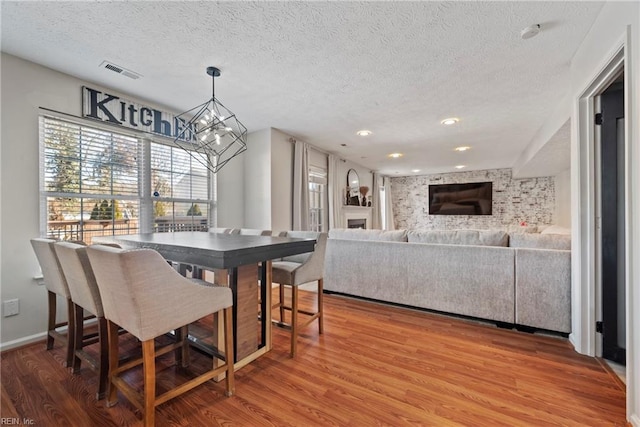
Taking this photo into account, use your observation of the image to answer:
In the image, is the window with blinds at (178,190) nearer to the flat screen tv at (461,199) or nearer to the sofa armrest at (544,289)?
the sofa armrest at (544,289)

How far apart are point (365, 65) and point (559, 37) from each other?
1.40 m

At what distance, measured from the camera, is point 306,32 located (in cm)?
191

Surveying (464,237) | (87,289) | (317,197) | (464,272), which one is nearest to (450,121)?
(464,237)

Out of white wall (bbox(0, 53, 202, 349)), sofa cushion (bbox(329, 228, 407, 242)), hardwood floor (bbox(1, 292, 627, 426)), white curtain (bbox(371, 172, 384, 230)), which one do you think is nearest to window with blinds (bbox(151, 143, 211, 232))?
white wall (bbox(0, 53, 202, 349))

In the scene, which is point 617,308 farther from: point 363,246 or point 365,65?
point 365,65

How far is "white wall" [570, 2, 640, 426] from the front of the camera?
1.33m

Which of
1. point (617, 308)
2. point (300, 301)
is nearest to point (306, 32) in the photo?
point (300, 301)

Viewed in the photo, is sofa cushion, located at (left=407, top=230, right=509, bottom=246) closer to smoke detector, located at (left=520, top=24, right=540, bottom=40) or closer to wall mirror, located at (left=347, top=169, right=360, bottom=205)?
smoke detector, located at (left=520, top=24, right=540, bottom=40)

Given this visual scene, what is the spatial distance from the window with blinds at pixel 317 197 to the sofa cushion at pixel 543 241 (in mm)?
3304

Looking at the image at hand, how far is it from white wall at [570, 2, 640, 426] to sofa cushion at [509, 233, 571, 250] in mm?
300

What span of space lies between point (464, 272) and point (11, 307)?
4.05 metres

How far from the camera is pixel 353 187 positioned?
21.7 ft

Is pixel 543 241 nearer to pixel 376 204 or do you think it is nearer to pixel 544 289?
pixel 544 289

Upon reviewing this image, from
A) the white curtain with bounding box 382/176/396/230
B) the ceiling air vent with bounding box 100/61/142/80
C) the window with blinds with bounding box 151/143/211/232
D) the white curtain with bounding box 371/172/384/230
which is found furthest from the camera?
the white curtain with bounding box 382/176/396/230
